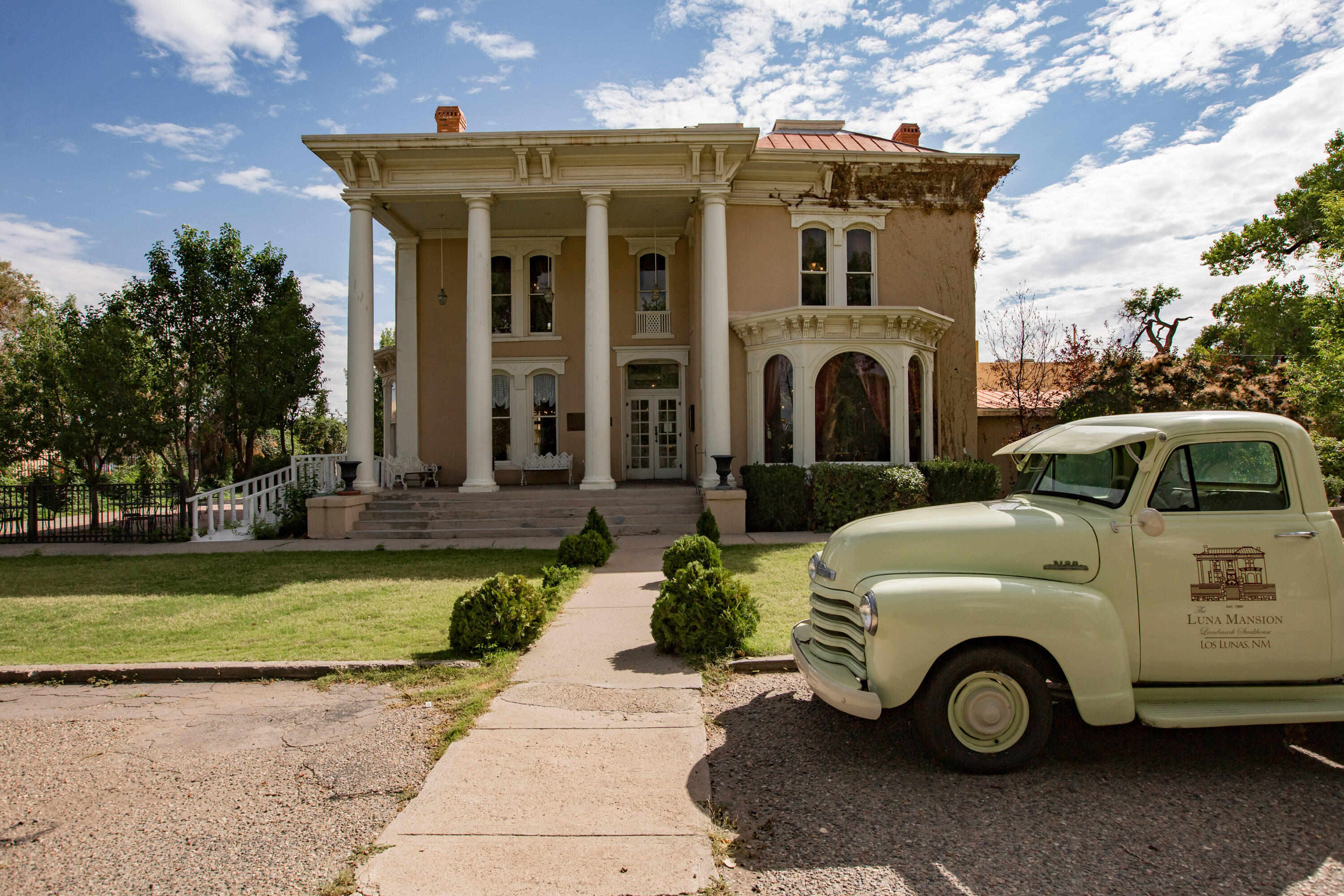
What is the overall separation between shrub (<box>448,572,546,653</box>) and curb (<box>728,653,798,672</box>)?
74.2 inches

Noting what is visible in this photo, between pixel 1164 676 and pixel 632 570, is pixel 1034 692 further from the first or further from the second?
pixel 632 570

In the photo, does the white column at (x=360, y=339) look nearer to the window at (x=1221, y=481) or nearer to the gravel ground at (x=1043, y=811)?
the gravel ground at (x=1043, y=811)

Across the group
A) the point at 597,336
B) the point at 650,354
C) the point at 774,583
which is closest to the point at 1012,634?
the point at 774,583

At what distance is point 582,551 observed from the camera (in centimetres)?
1045

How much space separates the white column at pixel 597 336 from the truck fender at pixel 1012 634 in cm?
1201

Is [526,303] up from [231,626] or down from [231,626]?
up

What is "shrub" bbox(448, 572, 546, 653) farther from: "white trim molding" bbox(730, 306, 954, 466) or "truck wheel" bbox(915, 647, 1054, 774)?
"white trim molding" bbox(730, 306, 954, 466)

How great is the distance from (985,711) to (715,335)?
1228 cm

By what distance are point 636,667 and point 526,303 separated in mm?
15158

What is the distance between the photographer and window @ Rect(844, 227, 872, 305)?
16.9 metres

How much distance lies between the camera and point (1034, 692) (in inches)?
151

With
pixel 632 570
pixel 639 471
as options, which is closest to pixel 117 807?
pixel 632 570

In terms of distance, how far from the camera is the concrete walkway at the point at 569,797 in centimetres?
296

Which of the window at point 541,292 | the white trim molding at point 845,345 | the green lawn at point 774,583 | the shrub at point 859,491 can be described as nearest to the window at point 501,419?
the window at point 541,292
